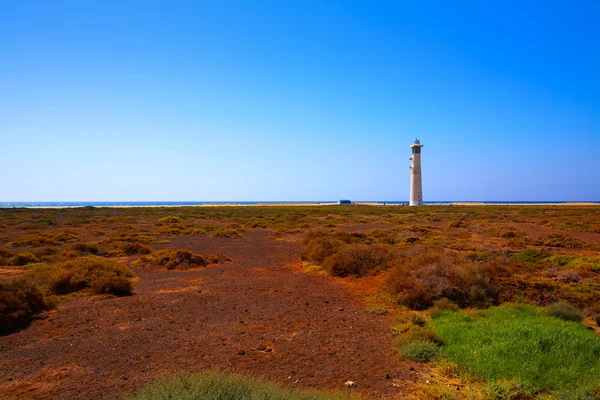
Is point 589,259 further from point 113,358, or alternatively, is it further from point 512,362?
point 113,358

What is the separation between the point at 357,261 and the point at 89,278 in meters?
10.3

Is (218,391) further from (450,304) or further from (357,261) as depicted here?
(357,261)

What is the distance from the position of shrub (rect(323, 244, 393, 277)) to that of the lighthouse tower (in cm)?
5976

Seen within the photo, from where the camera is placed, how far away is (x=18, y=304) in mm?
9453

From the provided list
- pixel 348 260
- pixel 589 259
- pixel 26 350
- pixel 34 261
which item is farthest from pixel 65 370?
pixel 589 259

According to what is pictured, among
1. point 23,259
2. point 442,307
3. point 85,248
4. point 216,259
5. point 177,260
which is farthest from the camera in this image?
point 85,248

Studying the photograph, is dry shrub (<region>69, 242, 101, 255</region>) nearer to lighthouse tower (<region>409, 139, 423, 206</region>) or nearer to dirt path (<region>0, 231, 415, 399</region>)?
dirt path (<region>0, 231, 415, 399</region>)

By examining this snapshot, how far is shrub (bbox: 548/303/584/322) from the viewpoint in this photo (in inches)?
329

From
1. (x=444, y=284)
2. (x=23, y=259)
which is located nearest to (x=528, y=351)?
(x=444, y=284)

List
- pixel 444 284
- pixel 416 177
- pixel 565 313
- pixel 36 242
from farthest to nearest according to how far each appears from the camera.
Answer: pixel 416 177
pixel 36 242
pixel 444 284
pixel 565 313

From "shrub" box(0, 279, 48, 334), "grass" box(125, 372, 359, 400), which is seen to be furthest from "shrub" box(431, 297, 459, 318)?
"shrub" box(0, 279, 48, 334)

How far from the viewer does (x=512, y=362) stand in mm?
5852

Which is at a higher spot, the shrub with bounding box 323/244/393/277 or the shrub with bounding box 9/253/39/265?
the shrub with bounding box 323/244/393/277

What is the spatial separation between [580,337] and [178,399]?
23.2 feet
